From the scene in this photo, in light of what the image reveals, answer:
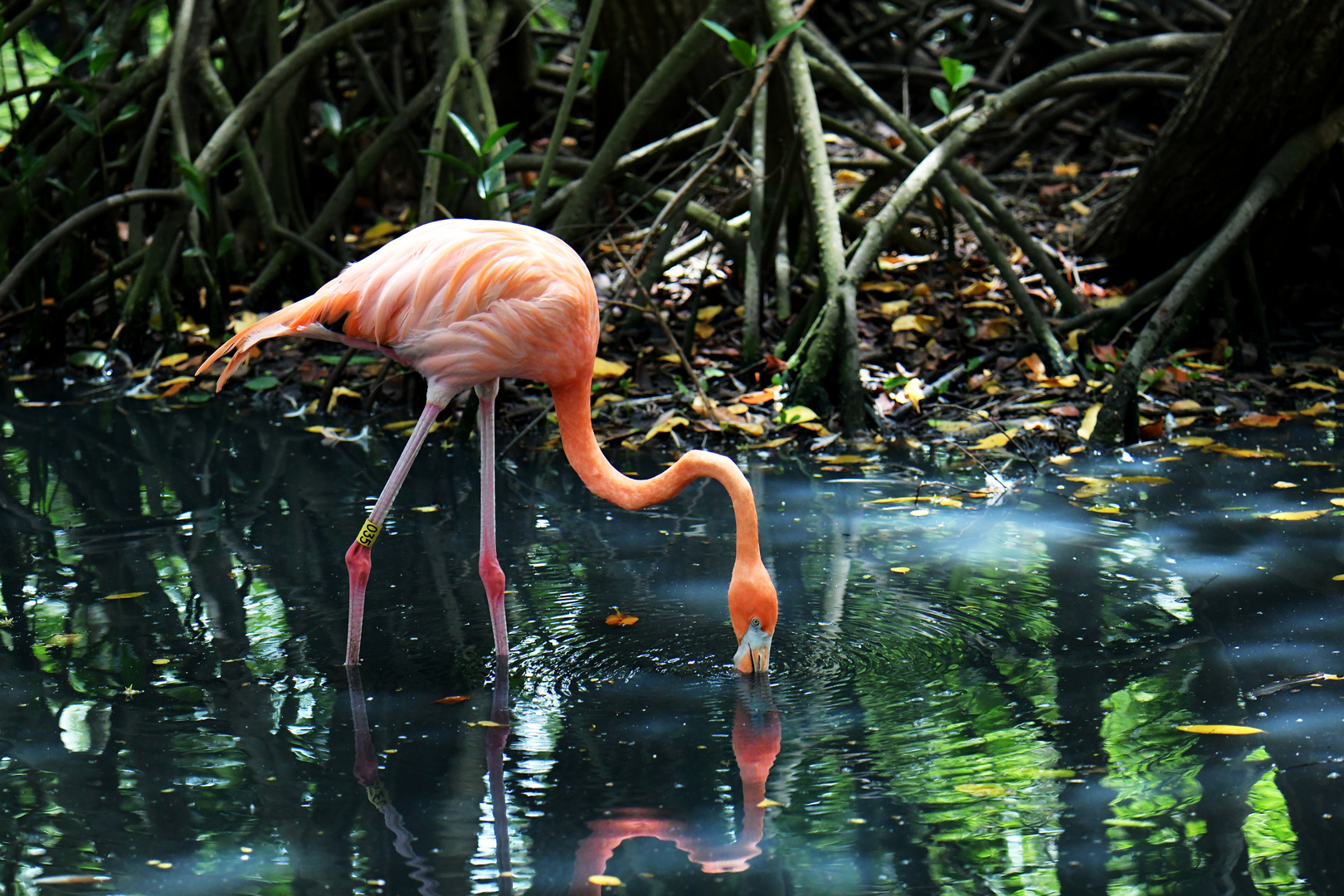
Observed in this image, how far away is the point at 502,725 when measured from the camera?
2.96 m

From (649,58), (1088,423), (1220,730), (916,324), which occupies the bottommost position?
(1220,730)

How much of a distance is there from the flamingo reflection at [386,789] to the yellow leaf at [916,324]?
366cm

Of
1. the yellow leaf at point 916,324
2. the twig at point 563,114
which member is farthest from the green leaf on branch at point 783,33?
the yellow leaf at point 916,324

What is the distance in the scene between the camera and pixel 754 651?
3.19m

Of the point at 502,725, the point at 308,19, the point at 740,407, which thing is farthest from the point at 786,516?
the point at 308,19

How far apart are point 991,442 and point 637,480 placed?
231 cm

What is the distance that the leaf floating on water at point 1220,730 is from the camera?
2797 mm

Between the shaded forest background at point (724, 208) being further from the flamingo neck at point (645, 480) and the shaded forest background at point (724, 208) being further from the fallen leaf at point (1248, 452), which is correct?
the flamingo neck at point (645, 480)

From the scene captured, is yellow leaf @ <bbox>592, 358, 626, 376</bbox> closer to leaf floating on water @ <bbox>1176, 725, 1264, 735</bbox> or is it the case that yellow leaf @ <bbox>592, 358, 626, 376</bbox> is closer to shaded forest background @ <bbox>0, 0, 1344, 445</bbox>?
shaded forest background @ <bbox>0, 0, 1344, 445</bbox>

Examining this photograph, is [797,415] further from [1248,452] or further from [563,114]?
[563,114]

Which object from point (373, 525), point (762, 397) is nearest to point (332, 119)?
point (762, 397)

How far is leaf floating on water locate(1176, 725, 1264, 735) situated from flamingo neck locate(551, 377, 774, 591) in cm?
96

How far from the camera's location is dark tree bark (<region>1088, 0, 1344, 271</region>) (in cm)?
576

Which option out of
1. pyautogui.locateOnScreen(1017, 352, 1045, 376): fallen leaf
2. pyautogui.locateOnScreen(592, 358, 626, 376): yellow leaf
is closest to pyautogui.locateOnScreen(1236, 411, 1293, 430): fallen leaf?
pyautogui.locateOnScreen(1017, 352, 1045, 376): fallen leaf
